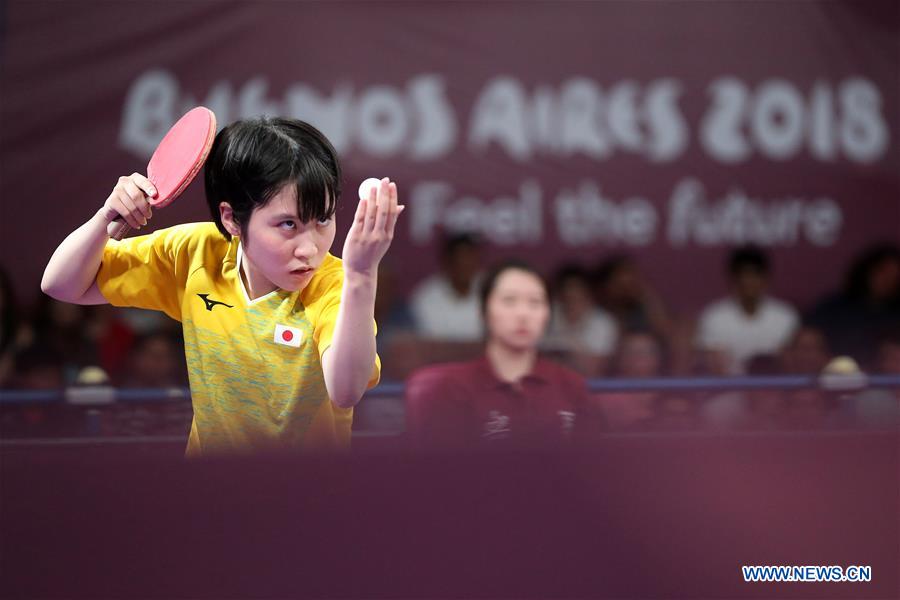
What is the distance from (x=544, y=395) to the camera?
2.29 m

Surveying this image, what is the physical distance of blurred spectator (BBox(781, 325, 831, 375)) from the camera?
3619 millimetres

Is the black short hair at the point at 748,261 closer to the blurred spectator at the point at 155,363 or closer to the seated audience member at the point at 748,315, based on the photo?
the seated audience member at the point at 748,315

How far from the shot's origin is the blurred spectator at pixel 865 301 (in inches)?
169

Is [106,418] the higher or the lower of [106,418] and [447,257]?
the lower

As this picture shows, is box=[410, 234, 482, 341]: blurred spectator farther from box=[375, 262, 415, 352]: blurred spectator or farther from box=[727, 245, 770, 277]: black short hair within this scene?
box=[727, 245, 770, 277]: black short hair

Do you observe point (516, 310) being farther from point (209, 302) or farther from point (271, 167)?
point (271, 167)

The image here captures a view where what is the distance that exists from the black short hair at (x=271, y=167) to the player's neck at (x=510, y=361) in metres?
1.03

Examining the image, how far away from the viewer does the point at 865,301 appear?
175 inches

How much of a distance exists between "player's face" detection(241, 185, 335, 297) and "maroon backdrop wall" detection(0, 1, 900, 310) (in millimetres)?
3205

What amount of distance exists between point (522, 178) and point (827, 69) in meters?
1.52

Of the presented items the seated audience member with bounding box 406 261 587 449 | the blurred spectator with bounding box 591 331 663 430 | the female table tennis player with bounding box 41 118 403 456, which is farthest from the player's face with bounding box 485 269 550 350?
A: the female table tennis player with bounding box 41 118 403 456

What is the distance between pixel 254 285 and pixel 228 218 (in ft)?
0.41

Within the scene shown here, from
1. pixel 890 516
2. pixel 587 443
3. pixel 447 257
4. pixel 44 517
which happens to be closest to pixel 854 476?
pixel 890 516

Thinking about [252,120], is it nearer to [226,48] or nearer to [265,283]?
[265,283]
